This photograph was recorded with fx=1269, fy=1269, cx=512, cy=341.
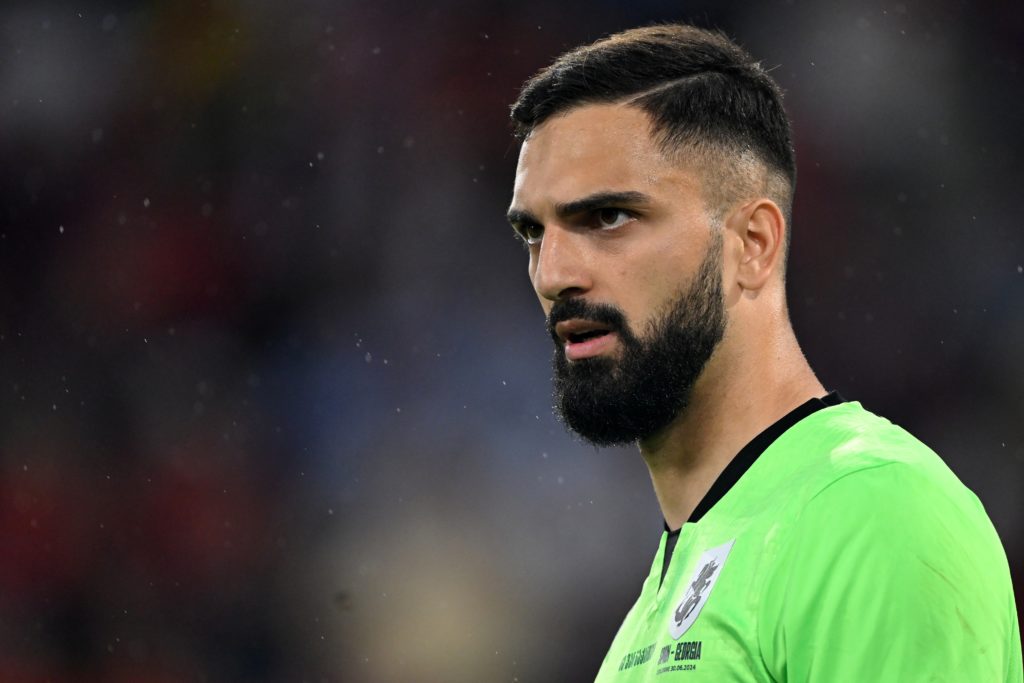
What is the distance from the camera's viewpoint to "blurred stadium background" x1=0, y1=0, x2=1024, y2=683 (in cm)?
488

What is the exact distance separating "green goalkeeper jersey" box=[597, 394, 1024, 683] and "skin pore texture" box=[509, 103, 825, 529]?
0.14 m

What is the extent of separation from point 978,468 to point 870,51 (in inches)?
67.7

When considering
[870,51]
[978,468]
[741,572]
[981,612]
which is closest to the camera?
[981,612]

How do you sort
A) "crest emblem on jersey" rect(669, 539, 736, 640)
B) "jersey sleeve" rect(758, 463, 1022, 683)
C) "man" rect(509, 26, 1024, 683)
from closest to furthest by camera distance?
"jersey sleeve" rect(758, 463, 1022, 683) → "man" rect(509, 26, 1024, 683) → "crest emblem on jersey" rect(669, 539, 736, 640)

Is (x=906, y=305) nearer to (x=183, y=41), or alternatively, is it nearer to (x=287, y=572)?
(x=287, y=572)

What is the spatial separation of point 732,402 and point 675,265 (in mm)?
A: 194

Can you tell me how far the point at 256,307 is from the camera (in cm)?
546

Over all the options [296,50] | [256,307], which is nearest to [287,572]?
[256,307]

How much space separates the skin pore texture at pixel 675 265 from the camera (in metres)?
1.65

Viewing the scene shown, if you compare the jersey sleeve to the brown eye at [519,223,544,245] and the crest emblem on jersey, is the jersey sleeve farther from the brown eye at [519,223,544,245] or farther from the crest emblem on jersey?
the brown eye at [519,223,544,245]

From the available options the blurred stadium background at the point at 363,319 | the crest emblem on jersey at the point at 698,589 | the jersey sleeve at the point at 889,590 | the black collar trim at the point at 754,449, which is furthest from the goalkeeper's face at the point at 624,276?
the blurred stadium background at the point at 363,319

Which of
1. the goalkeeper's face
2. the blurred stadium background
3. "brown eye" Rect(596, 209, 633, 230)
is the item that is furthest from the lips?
the blurred stadium background

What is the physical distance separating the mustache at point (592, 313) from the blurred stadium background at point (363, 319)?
10.8 feet

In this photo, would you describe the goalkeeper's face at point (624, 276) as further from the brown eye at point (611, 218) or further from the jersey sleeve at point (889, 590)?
the jersey sleeve at point (889, 590)
